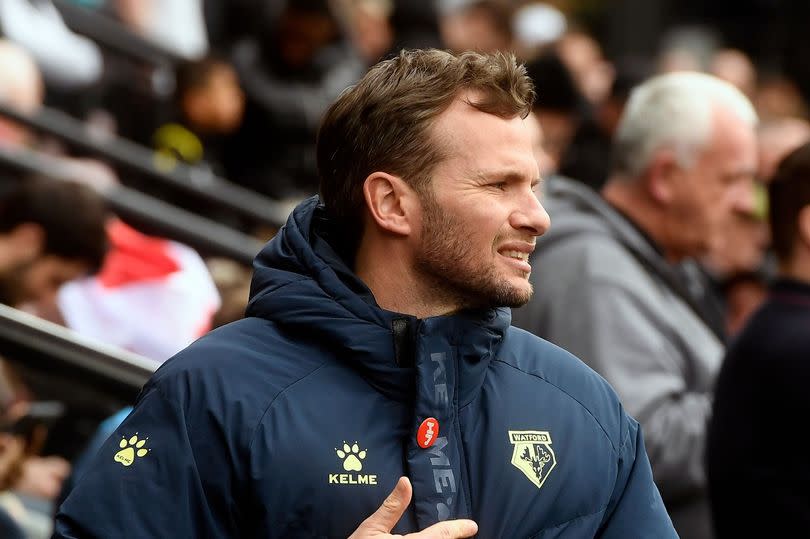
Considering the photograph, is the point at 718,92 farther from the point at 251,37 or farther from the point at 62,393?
the point at 251,37

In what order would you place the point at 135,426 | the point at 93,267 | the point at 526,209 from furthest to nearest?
the point at 93,267 < the point at 526,209 < the point at 135,426

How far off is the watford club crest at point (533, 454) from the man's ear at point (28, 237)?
308 cm

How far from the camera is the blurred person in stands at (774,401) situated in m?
3.65

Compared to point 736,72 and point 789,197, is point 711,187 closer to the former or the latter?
point 789,197

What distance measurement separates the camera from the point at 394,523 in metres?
2.43

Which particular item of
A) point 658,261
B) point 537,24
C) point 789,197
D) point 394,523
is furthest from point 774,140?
point 537,24

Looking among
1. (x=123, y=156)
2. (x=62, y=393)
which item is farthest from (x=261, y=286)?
(x=123, y=156)

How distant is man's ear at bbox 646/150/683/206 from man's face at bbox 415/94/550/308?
2.09m

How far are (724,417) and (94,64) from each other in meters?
6.02

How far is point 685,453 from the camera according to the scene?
4.18 metres

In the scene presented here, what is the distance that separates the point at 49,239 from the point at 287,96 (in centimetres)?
349

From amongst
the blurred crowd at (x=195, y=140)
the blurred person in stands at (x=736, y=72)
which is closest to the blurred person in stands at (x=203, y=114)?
the blurred crowd at (x=195, y=140)

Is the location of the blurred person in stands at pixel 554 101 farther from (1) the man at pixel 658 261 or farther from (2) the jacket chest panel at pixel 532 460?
(2) the jacket chest panel at pixel 532 460

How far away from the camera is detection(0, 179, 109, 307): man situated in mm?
5219
